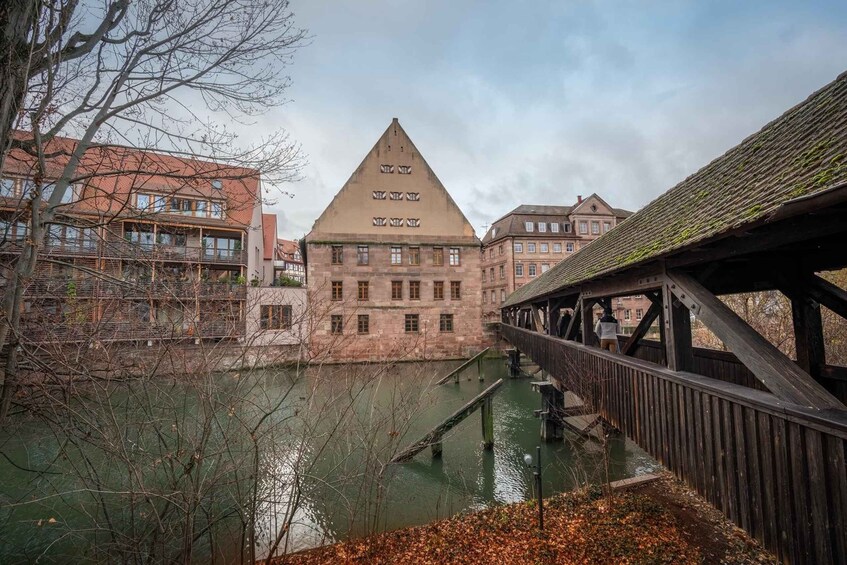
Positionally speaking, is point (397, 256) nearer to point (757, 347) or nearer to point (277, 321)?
point (277, 321)

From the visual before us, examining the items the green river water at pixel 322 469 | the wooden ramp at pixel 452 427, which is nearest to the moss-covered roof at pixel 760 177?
the green river water at pixel 322 469

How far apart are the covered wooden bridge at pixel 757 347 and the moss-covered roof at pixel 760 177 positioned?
2cm

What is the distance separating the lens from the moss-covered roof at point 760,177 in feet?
8.96

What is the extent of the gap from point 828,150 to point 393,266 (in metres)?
20.5

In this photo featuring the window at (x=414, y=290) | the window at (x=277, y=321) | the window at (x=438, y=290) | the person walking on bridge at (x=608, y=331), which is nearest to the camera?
the window at (x=277, y=321)

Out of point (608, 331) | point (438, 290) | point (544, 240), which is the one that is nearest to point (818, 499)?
point (608, 331)

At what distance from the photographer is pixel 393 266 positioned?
22797mm

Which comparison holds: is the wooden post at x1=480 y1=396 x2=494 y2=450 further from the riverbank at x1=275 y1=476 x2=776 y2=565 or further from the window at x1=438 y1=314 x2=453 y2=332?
the window at x1=438 y1=314 x2=453 y2=332

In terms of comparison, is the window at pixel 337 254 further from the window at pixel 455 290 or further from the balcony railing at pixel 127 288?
the balcony railing at pixel 127 288

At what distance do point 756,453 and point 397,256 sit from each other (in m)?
20.7

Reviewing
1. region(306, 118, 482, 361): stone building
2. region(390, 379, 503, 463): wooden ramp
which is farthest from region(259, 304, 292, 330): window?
region(306, 118, 482, 361): stone building

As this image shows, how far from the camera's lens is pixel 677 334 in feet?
13.7

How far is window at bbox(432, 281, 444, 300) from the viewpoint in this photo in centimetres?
Answer: 2319

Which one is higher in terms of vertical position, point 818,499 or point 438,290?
point 438,290
